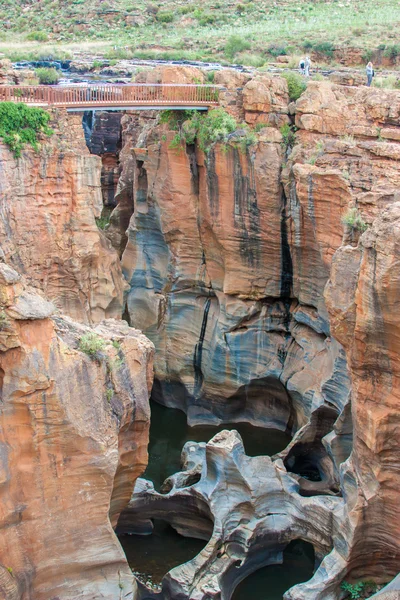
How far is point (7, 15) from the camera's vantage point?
4175 centimetres

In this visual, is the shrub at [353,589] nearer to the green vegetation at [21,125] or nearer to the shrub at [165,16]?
the green vegetation at [21,125]

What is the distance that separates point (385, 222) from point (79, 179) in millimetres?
10085

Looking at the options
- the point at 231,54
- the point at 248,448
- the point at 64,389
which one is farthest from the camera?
the point at 231,54

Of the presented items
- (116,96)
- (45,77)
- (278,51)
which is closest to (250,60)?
(278,51)

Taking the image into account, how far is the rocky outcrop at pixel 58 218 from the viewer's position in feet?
63.8

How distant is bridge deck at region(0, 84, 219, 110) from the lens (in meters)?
20.1

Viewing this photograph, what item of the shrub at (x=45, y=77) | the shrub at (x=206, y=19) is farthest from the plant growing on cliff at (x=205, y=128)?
the shrub at (x=206, y=19)

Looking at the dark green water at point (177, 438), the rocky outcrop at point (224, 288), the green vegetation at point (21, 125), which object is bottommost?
the dark green water at point (177, 438)

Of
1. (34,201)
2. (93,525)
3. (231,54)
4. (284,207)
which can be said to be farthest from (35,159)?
(231,54)

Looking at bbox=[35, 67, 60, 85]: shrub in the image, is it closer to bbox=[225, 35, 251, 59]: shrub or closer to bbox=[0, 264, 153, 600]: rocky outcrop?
bbox=[225, 35, 251, 59]: shrub

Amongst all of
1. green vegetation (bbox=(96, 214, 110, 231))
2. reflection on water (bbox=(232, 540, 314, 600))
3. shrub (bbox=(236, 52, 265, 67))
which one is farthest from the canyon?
shrub (bbox=(236, 52, 265, 67))

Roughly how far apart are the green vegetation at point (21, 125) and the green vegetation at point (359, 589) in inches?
482

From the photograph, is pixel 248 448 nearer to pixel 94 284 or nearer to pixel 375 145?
pixel 94 284

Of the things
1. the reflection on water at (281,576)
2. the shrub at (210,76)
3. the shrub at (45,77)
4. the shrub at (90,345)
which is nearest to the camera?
the shrub at (90,345)
